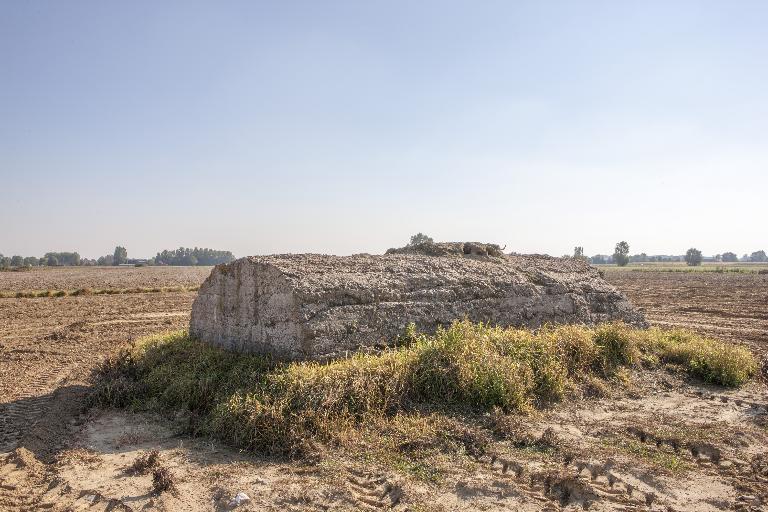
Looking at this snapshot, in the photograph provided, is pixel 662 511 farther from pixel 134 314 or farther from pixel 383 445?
pixel 134 314

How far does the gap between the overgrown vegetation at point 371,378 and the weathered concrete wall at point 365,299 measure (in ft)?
1.08

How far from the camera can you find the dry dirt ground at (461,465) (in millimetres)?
4625

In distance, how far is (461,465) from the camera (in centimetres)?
525

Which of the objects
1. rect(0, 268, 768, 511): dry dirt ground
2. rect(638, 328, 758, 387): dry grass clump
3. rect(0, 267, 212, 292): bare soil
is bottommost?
rect(0, 268, 768, 511): dry dirt ground

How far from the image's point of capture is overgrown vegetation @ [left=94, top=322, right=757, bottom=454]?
586cm

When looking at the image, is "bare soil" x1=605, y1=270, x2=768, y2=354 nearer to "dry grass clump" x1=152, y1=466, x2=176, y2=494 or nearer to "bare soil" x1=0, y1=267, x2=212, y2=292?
"dry grass clump" x1=152, y1=466, x2=176, y2=494

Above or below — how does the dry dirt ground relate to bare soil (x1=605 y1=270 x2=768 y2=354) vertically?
below

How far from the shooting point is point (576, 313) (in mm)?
9984

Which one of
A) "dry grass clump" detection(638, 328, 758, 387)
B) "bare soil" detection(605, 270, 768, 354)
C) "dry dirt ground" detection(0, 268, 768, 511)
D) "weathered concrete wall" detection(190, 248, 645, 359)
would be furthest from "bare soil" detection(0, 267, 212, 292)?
"dry grass clump" detection(638, 328, 758, 387)

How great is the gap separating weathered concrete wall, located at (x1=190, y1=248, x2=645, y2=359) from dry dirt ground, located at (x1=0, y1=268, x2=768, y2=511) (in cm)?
177

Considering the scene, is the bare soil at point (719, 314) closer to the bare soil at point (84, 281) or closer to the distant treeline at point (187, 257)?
the bare soil at point (84, 281)

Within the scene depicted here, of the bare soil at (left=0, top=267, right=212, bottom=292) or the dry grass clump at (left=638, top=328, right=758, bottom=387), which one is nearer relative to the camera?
the dry grass clump at (left=638, top=328, right=758, bottom=387)

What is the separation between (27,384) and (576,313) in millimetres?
10130

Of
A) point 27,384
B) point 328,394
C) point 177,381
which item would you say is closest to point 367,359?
point 328,394
